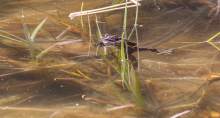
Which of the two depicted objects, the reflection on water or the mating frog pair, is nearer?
the reflection on water

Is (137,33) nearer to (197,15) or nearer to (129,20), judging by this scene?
(129,20)

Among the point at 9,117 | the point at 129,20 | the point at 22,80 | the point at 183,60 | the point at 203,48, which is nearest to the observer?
the point at 9,117

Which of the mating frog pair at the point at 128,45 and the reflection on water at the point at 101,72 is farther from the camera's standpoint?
the mating frog pair at the point at 128,45

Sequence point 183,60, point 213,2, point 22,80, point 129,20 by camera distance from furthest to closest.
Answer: point 213,2 → point 129,20 → point 183,60 → point 22,80

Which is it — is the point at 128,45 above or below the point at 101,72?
above

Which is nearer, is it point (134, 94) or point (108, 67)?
point (134, 94)

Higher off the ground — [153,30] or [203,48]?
[153,30]

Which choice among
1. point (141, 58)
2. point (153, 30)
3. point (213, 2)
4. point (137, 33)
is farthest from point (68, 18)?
point (213, 2)

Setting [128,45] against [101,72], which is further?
[128,45]
